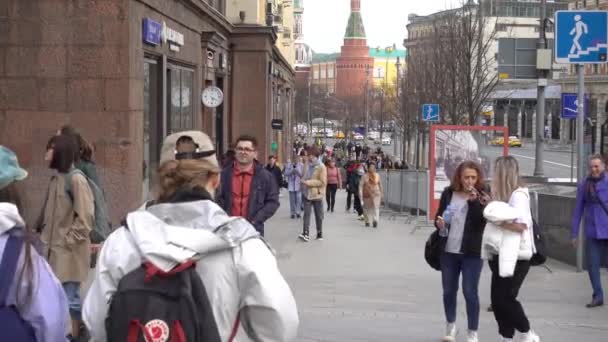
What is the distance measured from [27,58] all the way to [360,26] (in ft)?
600

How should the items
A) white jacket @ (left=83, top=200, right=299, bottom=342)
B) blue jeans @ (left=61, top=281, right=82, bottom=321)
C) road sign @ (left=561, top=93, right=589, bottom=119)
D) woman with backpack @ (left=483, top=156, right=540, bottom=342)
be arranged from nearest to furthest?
white jacket @ (left=83, top=200, right=299, bottom=342), woman with backpack @ (left=483, top=156, right=540, bottom=342), blue jeans @ (left=61, top=281, right=82, bottom=321), road sign @ (left=561, top=93, right=589, bottom=119)

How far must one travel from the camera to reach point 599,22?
12.5 metres

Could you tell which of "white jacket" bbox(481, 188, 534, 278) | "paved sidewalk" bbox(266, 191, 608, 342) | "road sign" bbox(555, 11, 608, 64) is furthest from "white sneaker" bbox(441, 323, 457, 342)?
"road sign" bbox(555, 11, 608, 64)

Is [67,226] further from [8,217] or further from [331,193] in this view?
[331,193]

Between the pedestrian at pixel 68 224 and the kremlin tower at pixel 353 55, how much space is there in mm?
175644

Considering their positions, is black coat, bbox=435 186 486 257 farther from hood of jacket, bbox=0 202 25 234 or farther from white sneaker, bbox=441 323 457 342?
hood of jacket, bbox=0 202 25 234

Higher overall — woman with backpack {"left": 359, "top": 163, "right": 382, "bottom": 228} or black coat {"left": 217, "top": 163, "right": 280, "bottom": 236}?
black coat {"left": 217, "top": 163, "right": 280, "bottom": 236}

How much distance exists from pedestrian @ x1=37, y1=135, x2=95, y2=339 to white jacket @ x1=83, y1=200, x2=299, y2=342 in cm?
423

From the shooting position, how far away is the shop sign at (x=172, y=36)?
18172mm

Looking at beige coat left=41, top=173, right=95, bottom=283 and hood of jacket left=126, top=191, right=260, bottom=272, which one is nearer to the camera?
hood of jacket left=126, top=191, right=260, bottom=272

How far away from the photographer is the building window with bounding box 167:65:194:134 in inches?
777

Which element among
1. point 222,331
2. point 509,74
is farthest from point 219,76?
point 222,331

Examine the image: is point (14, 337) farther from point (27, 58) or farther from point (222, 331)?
point (27, 58)

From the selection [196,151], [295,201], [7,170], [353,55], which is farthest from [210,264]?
[353,55]
